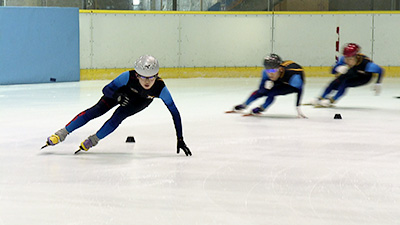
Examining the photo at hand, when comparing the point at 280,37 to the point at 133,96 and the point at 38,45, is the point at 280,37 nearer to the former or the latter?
A: the point at 38,45

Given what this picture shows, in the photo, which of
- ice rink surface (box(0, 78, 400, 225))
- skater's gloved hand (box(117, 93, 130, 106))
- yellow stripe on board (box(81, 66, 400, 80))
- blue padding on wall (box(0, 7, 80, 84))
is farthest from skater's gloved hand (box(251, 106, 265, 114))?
yellow stripe on board (box(81, 66, 400, 80))

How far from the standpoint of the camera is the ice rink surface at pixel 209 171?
11.7 ft

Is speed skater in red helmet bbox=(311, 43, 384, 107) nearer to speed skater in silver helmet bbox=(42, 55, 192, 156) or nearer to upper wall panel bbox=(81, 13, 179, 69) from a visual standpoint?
speed skater in silver helmet bbox=(42, 55, 192, 156)

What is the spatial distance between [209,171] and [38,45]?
33.5ft

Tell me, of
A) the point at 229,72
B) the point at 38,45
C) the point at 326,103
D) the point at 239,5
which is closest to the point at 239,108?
the point at 326,103

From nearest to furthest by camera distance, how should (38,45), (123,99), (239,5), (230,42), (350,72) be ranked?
(123,99) → (350,72) → (38,45) → (230,42) → (239,5)

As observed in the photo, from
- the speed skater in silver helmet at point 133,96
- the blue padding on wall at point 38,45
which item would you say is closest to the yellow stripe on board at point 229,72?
the blue padding on wall at point 38,45

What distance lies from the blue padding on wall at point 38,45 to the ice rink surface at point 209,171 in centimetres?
495

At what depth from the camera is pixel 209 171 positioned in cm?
485

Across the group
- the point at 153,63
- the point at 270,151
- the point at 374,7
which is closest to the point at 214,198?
the point at 153,63

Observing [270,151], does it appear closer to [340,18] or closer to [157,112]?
[157,112]

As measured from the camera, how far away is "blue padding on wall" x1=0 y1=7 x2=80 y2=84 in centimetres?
1375

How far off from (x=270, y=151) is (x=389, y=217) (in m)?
2.40

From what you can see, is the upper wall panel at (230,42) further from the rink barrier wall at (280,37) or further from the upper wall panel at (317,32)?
the upper wall panel at (317,32)
